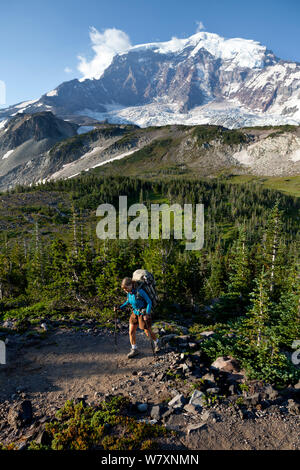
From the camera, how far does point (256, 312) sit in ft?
42.1

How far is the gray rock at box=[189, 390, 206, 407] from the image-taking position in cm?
933

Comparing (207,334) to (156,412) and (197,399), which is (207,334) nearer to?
(197,399)

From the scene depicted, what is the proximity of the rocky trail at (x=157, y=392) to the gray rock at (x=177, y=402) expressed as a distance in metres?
0.03

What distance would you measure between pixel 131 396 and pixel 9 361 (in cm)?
693

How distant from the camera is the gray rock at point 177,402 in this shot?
30.3 feet

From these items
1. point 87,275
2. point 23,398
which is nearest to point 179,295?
point 87,275

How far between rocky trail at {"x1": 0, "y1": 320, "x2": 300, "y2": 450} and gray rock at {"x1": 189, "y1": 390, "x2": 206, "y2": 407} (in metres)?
0.03

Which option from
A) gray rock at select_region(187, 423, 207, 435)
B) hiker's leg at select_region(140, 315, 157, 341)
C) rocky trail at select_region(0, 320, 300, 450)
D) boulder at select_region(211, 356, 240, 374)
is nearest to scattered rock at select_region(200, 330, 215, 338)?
rocky trail at select_region(0, 320, 300, 450)

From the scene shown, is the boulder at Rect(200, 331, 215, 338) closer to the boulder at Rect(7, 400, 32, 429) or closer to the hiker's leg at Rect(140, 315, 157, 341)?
the hiker's leg at Rect(140, 315, 157, 341)

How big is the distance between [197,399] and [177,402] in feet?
2.47

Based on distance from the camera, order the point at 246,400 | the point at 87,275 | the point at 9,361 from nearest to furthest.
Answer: the point at 246,400 < the point at 9,361 < the point at 87,275

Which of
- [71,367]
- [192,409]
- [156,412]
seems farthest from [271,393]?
[71,367]

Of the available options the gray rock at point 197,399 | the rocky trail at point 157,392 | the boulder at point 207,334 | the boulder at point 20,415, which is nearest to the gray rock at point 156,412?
the rocky trail at point 157,392
